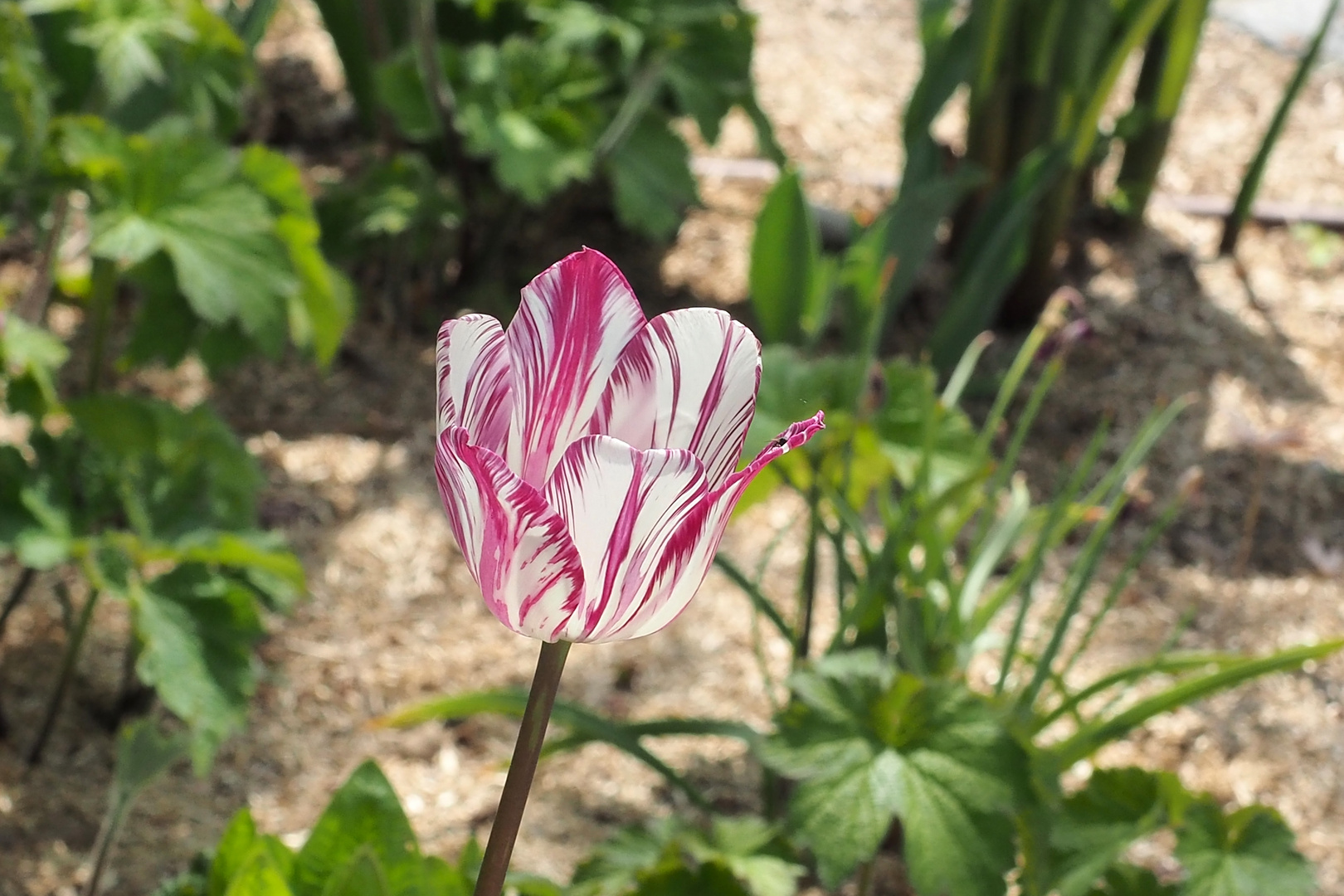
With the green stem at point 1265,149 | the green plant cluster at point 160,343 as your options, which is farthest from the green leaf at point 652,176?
the green stem at point 1265,149

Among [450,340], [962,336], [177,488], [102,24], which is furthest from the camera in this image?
[962,336]

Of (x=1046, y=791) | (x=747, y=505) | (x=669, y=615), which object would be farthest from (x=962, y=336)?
(x=669, y=615)

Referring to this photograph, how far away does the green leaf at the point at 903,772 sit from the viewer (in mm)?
1187

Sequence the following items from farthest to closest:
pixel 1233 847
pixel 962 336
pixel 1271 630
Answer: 1. pixel 962 336
2. pixel 1271 630
3. pixel 1233 847

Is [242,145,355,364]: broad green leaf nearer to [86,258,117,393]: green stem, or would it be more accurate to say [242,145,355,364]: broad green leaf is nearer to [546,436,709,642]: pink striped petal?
[86,258,117,393]: green stem

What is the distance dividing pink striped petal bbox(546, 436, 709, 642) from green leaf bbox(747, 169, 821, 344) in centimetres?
132

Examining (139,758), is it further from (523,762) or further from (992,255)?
(992,255)

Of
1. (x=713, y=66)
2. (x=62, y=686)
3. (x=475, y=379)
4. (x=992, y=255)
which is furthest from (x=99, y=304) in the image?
(x=992, y=255)

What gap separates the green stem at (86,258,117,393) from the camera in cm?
166

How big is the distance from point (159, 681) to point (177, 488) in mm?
222

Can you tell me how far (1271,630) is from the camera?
6.83 ft

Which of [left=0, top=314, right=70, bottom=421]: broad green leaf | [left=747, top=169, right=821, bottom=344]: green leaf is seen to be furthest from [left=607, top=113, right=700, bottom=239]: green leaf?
[left=0, top=314, right=70, bottom=421]: broad green leaf

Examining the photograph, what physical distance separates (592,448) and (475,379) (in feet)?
0.29

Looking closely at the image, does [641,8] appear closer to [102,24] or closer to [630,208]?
[630,208]
